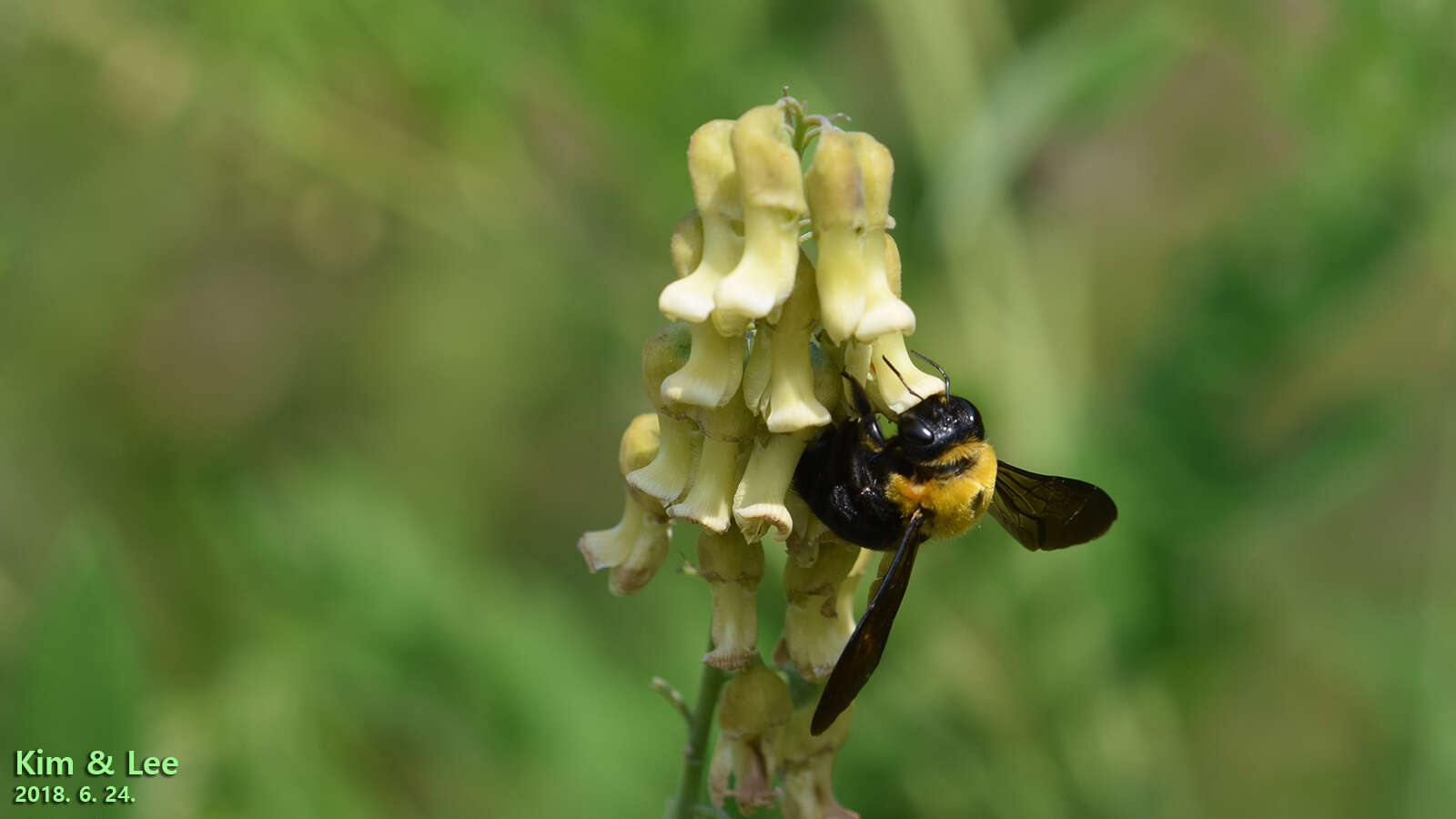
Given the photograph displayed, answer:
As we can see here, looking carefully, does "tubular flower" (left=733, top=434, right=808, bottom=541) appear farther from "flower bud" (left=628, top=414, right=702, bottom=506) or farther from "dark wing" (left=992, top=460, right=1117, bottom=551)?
"dark wing" (left=992, top=460, right=1117, bottom=551)

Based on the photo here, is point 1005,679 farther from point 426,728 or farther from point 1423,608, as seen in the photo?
point 426,728

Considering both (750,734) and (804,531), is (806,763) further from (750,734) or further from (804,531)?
(804,531)

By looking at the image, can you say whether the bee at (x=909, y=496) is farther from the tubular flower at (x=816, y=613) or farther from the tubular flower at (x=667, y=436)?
the tubular flower at (x=667, y=436)

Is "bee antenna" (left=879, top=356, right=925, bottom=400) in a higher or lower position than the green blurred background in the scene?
lower

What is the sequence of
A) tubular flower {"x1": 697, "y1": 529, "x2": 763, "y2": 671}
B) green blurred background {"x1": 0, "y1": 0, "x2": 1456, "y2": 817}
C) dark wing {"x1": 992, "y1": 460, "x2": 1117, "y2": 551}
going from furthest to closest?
1. green blurred background {"x1": 0, "y1": 0, "x2": 1456, "y2": 817}
2. dark wing {"x1": 992, "y1": 460, "x2": 1117, "y2": 551}
3. tubular flower {"x1": 697, "y1": 529, "x2": 763, "y2": 671}

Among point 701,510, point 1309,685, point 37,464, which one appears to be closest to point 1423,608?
point 1309,685

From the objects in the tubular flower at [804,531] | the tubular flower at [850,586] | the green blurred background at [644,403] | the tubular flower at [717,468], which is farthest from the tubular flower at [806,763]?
the green blurred background at [644,403]

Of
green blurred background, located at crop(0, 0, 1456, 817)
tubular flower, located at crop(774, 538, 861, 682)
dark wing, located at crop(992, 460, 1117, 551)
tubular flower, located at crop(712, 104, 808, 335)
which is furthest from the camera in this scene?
green blurred background, located at crop(0, 0, 1456, 817)

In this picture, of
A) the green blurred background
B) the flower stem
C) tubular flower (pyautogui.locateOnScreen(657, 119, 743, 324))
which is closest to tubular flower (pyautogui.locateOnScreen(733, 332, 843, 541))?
tubular flower (pyautogui.locateOnScreen(657, 119, 743, 324))
